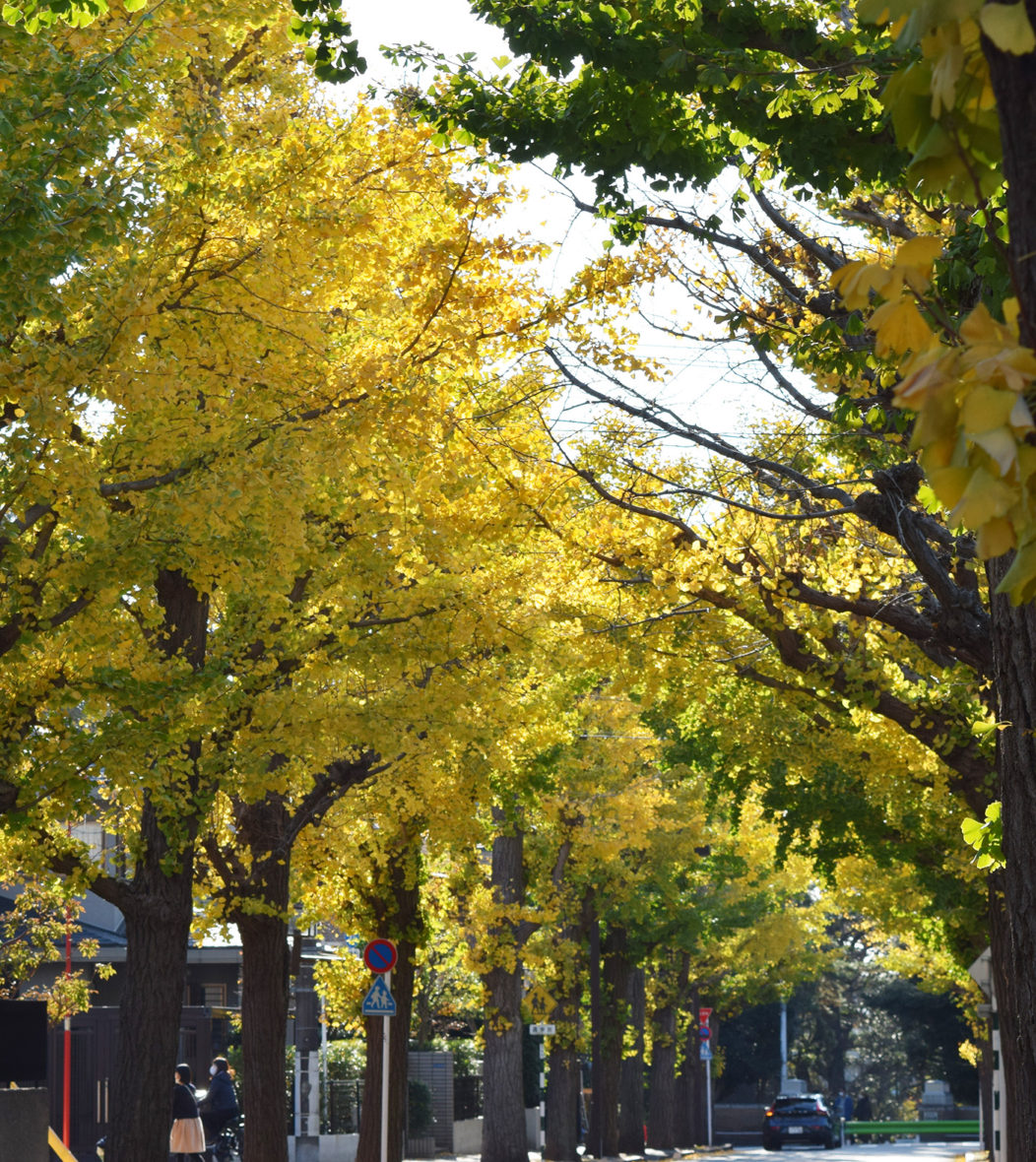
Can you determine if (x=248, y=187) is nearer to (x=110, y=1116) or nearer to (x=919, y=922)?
(x=110, y=1116)

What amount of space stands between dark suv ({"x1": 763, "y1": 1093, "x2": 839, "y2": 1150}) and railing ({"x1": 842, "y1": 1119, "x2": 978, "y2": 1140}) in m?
17.2

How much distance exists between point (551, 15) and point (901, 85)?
5912mm

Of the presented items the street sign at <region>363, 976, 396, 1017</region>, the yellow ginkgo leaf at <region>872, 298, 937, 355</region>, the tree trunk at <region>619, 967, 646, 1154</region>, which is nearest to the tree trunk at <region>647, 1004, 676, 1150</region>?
the tree trunk at <region>619, 967, 646, 1154</region>

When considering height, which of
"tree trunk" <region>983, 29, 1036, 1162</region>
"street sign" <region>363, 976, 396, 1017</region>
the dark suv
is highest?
"tree trunk" <region>983, 29, 1036, 1162</region>

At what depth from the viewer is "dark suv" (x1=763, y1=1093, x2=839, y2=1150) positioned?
43.5m

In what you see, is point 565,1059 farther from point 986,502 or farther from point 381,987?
point 986,502

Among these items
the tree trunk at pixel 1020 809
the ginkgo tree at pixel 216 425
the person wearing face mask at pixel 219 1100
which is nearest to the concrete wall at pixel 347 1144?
the person wearing face mask at pixel 219 1100

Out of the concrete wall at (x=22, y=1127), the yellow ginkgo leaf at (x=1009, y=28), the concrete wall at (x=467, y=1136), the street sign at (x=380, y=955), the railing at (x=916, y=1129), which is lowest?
the railing at (x=916, y=1129)

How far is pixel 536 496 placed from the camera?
12047 mm

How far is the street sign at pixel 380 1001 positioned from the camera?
16.1 m

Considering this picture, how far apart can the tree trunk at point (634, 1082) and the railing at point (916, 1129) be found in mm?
23146

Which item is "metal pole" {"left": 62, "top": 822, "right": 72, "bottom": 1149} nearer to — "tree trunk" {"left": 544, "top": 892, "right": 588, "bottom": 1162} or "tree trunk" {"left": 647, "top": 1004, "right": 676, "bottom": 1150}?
"tree trunk" {"left": 544, "top": 892, "right": 588, "bottom": 1162}

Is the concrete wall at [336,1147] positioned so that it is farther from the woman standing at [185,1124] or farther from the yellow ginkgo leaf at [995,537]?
the yellow ginkgo leaf at [995,537]

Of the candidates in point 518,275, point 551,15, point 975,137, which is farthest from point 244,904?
point 975,137
